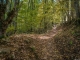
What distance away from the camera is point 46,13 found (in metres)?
24.0

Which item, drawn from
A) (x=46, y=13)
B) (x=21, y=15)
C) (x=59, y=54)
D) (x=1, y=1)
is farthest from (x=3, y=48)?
(x=46, y=13)

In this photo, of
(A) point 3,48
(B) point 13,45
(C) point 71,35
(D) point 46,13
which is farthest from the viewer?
(D) point 46,13

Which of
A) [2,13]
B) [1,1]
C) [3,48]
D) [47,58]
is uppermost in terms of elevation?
[1,1]

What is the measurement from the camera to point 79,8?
1384 cm

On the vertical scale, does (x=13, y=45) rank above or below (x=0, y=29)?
below

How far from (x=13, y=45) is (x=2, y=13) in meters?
2.20

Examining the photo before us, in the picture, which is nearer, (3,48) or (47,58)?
(3,48)

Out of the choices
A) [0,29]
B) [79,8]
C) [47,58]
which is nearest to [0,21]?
[0,29]

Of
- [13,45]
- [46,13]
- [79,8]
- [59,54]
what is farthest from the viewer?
[46,13]

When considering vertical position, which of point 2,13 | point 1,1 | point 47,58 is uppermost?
point 1,1

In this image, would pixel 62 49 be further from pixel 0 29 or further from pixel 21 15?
pixel 21 15

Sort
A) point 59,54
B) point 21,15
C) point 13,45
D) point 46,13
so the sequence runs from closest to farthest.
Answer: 1. point 13,45
2. point 59,54
3. point 21,15
4. point 46,13

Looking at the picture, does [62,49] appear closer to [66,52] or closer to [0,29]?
[66,52]

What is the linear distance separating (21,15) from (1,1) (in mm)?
11943
